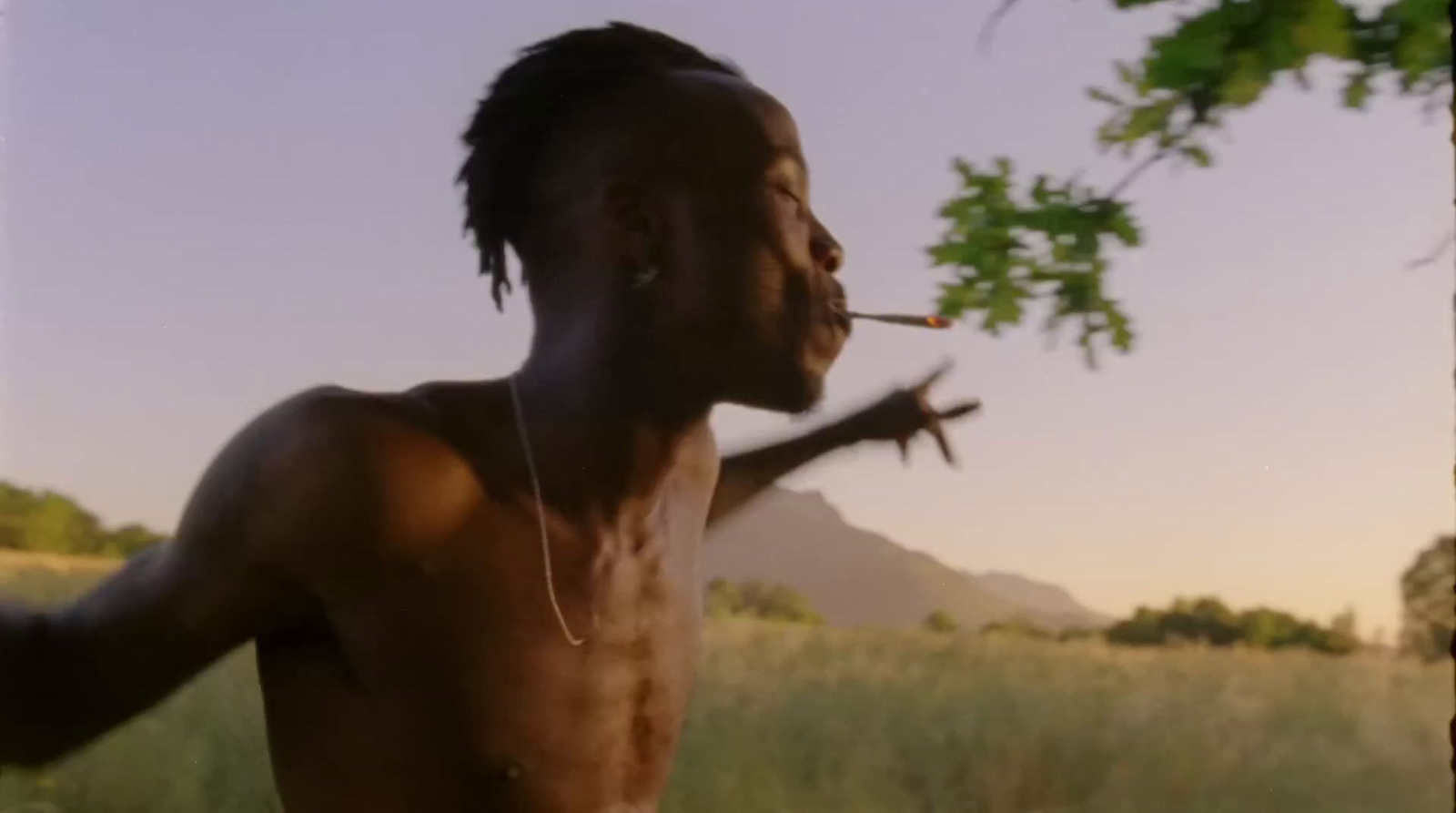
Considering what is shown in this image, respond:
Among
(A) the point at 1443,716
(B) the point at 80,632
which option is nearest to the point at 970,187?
(A) the point at 1443,716

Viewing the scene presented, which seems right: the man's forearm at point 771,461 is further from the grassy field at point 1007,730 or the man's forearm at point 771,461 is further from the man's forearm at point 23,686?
the man's forearm at point 23,686

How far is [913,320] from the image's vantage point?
0.75 meters

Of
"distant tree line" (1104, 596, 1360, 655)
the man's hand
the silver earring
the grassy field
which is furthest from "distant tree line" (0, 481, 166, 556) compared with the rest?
"distant tree line" (1104, 596, 1360, 655)

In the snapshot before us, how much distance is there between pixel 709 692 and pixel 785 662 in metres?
0.06

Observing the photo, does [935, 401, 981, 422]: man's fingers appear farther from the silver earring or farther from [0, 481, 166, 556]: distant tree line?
[0, 481, 166, 556]: distant tree line

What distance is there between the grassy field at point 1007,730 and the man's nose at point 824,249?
0.32 metres

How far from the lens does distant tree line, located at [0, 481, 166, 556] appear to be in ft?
2.49

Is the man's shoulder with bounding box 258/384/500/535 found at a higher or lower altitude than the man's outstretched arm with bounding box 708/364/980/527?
lower

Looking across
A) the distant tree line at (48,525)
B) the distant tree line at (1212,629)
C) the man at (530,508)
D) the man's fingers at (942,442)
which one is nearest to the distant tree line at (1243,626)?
the distant tree line at (1212,629)

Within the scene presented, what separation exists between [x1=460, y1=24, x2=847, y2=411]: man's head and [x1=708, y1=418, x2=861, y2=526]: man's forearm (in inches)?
6.2

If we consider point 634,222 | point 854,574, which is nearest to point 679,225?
point 634,222

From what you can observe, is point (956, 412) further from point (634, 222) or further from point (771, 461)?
point (634, 222)

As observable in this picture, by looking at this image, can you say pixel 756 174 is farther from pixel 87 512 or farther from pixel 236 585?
pixel 87 512

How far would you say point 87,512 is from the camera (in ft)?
2.49
